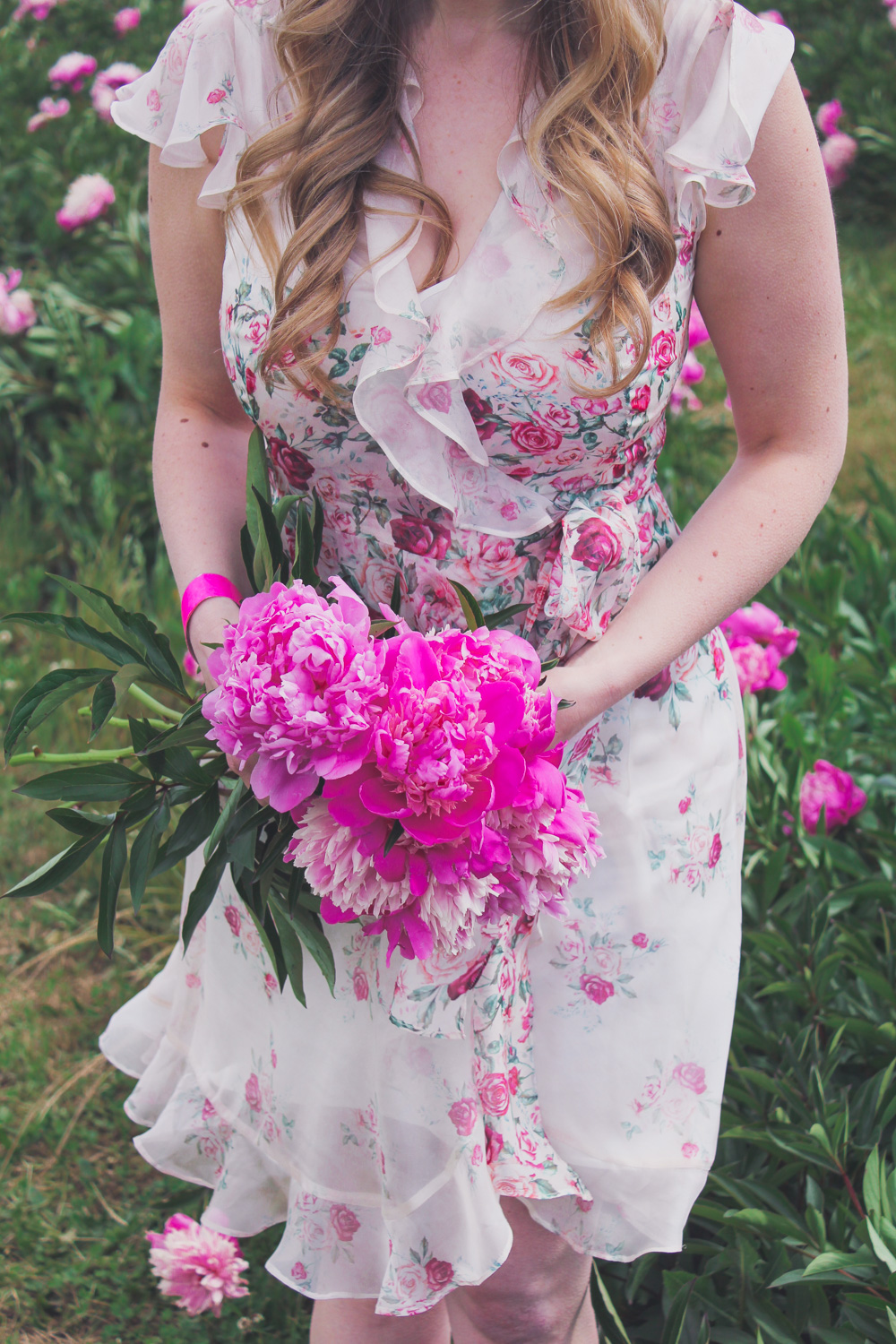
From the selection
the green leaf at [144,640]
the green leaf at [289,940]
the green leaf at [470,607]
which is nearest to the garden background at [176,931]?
the green leaf at [289,940]

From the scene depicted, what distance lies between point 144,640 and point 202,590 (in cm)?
12

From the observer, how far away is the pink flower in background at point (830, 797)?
2.22 meters

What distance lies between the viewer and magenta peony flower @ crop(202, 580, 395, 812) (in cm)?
95

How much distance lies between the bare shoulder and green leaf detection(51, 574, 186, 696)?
2.48ft

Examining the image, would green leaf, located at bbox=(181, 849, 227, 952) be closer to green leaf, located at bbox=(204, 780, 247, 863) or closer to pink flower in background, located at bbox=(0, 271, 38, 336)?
green leaf, located at bbox=(204, 780, 247, 863)

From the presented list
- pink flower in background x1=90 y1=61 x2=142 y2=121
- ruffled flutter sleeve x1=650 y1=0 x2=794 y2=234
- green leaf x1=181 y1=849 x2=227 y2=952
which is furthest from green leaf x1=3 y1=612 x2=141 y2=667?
pink flower in background x1=90 y1=61 x2=142 y2=121

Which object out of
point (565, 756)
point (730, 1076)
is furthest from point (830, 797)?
point (565, 756)

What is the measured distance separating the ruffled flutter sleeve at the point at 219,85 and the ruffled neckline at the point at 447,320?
0.20 m

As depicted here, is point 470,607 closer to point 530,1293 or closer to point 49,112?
point 530,1293

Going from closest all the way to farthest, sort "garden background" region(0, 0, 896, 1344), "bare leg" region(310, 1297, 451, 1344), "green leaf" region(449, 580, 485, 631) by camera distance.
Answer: "green leaf" region(449, 580, 485, 631) → "bare leg" region(310, 1297, 451, 1344) → "garden background" region(0, 0, 896, 1344)

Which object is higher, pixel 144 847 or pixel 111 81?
pixel 111 81

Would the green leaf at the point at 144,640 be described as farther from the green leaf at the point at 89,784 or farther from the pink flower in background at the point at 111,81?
the pink flower in background at the point at 111,81

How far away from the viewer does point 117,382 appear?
12.8 feet

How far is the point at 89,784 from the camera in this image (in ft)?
4.02
